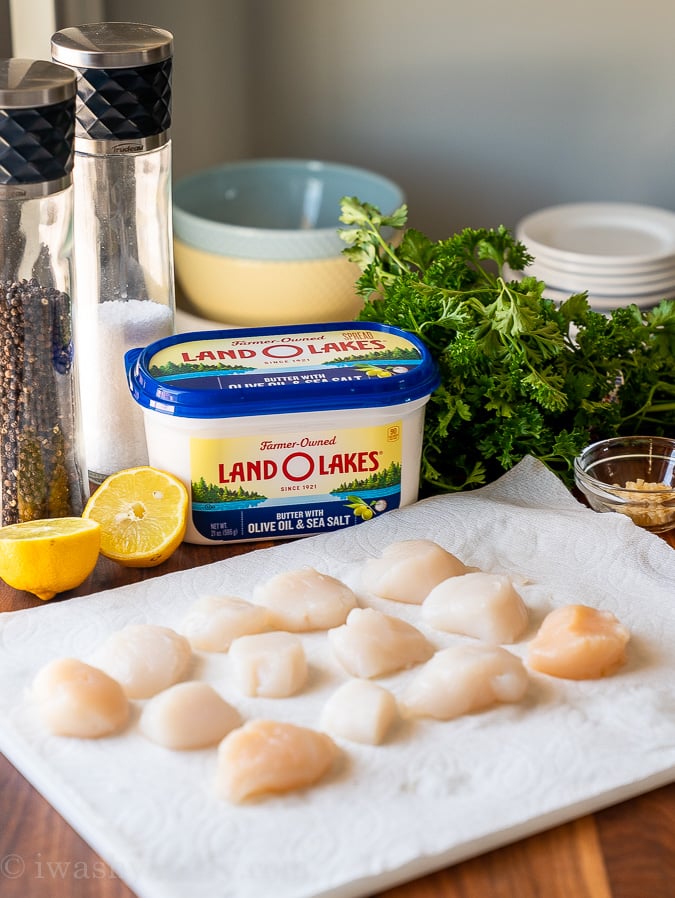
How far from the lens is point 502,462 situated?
1.23m

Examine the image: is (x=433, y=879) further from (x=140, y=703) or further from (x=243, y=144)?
(x=243, y=144)

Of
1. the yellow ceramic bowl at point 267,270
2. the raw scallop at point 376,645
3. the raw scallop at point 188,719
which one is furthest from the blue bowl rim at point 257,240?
the raw scallop at point 188,719

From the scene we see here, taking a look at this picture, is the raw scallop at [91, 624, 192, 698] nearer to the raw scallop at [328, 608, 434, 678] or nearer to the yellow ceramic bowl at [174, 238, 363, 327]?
the raw scallop at [328, 608, 434, 678]

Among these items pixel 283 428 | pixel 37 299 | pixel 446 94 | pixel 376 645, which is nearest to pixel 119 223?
pixel 37 299

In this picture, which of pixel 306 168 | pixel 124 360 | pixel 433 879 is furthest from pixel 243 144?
pixel 433 879

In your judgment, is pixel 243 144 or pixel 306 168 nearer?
pixel 306 168

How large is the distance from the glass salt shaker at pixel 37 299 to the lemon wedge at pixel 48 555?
62 mm

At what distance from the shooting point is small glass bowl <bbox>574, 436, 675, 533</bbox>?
118 centimetres

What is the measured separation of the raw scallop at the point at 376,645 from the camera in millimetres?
913

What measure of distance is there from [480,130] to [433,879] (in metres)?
1.77

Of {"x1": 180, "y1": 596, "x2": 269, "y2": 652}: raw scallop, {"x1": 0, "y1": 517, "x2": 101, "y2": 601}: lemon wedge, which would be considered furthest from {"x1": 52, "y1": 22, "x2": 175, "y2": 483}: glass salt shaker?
{"x1": 180, "y1": 596, "x2": 269, "y2": 652}: raw scallop

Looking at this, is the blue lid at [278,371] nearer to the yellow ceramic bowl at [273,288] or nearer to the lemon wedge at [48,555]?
the lemon wedge at [48,555]

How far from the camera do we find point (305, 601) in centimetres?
99

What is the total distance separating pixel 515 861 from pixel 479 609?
0.24 m
